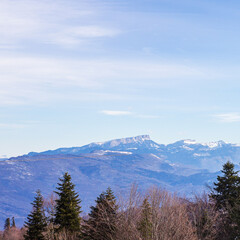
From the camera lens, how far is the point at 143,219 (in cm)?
5053

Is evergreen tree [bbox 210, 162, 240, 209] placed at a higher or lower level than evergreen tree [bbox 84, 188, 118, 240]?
higher

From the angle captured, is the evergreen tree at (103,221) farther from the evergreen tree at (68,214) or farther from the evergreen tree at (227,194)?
the evergreen tree at (227,194)

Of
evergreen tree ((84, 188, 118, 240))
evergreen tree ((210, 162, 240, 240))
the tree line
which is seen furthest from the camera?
evergreen tree ((210, 162, 240, 240))

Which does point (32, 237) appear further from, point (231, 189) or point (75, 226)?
point (231, 189)

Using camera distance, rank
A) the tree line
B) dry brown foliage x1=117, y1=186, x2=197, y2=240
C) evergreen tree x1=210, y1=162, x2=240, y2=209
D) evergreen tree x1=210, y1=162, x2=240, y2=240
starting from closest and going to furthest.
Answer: dry brown foliage x1=117, y1=186, x2=197, y2=240 → the tree line → evergreen tree x1=210, y1=162, x2=240, y2=240 → evergreen tree x1=210, y1=162, x2=240, y2=209

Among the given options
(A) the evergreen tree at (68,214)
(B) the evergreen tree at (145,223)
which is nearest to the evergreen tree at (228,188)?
(B) the evergreen tree at (145,223)

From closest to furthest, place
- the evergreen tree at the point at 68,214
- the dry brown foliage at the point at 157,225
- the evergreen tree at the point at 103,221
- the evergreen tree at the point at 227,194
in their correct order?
the dry brown foliage at the point at 157,225 < the evergreen tree at the point at 103,221 < the evergreen tree at the point at 227,194 < the evergreen tree at the point at 68,214

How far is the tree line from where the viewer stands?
4766 centimetres

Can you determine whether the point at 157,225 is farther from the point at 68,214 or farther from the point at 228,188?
the point at 228,188

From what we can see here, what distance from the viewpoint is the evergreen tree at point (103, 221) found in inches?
2146

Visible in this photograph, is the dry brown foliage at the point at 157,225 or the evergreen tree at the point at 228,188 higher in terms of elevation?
the evergreen tree at the point at 228,188

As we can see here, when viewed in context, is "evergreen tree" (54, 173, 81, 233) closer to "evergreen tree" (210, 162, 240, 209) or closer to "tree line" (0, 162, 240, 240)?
"tree line" (0, 162, 240, 240)

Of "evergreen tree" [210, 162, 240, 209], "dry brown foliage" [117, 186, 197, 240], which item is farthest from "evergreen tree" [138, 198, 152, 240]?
"evergreen tree" [210, 162, 240, 209]

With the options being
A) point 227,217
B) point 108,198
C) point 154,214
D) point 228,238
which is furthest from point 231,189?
point 154,214
